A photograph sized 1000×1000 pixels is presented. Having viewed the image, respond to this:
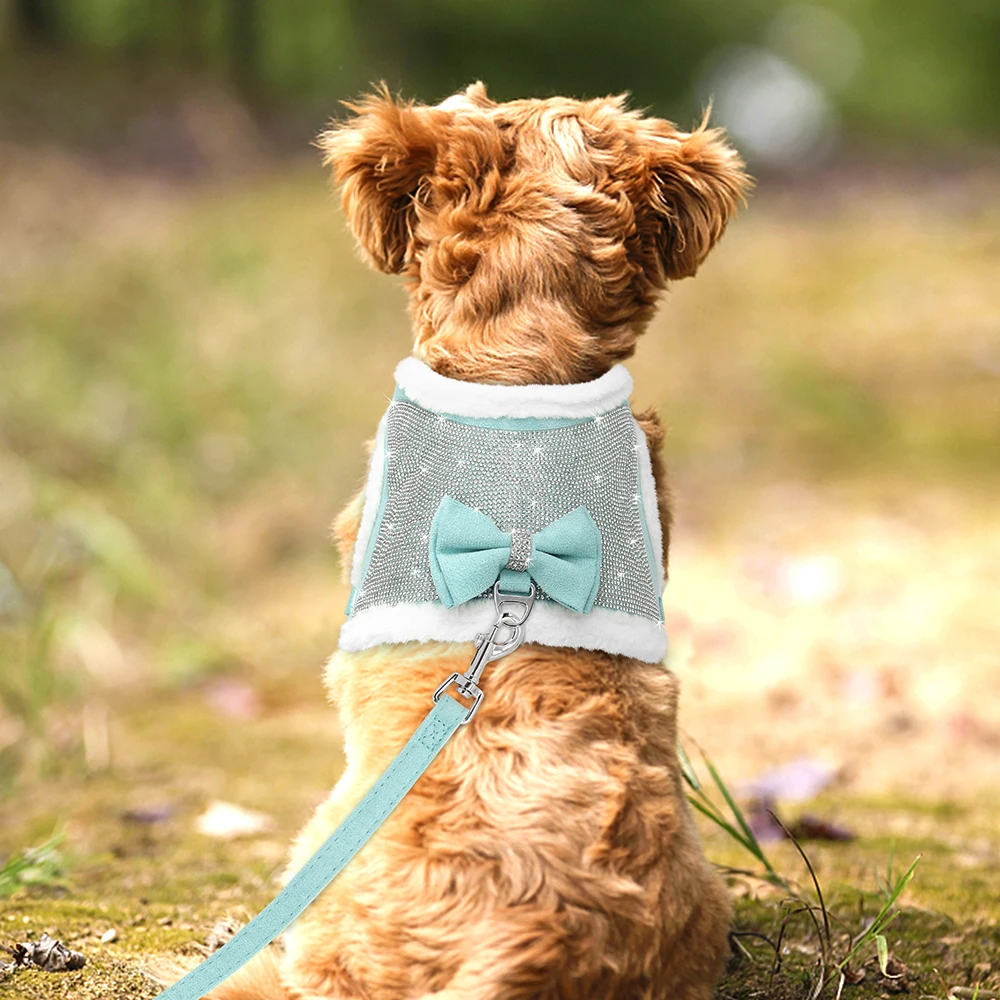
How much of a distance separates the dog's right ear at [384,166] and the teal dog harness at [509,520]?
1.14 feet

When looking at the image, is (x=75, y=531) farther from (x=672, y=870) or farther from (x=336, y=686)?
(x=672, y=870)

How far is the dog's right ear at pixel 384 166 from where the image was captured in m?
2.19

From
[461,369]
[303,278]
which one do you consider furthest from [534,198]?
[303,278]

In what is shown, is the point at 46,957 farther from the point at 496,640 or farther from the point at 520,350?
the point at 520,350

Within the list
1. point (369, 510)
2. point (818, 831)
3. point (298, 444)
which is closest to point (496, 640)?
point (369, 510)

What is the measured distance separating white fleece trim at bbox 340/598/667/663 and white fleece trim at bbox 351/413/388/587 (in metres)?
0.12

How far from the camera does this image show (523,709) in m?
1.86

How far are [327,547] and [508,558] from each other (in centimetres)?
410

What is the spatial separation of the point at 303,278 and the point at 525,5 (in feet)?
27.0

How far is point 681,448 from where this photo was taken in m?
6.89

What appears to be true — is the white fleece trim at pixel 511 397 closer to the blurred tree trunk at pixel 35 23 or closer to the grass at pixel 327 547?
the grass at pixel 327 547

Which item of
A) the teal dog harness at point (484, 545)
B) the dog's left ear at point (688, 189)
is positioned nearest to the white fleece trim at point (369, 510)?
the teal dog harness at point (484, 545)

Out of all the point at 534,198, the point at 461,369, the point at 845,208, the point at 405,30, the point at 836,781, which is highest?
the point at 405,30

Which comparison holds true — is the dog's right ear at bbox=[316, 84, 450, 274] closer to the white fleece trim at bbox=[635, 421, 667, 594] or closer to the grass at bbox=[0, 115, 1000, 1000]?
the white fleece trim at bbox=[635, 421, 667, 594]
